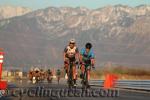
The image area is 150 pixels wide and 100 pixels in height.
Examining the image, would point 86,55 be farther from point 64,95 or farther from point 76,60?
point 64,95

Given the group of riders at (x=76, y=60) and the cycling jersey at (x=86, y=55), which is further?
the cycling jersey at (x=86, y=55)

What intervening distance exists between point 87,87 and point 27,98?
5786 mm

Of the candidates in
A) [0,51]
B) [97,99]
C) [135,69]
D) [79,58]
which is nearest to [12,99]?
[0,51]

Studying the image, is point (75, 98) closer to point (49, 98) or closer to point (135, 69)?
point (49, 98)

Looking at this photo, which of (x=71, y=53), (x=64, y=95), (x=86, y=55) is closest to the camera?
(x=64, y=95)

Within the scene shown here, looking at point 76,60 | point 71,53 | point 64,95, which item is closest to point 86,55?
point 76,60

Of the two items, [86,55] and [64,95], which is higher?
[86,55]

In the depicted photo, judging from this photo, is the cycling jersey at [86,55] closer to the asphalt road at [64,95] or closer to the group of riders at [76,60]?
the group of riders at [76,60]

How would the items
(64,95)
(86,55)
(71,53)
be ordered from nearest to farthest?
(64,95)
(71,53)
(86,55)

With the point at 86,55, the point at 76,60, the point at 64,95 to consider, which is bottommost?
the point at 64,95

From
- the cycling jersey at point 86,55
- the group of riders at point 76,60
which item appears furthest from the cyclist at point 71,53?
the cycling jersey at point 86,55

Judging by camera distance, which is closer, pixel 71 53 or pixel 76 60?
pixel 71 53

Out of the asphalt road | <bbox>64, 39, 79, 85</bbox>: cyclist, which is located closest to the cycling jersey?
→ <bbox>64, 39, 79, 85</bbox>: cyclist

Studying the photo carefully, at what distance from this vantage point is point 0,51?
12148mm
